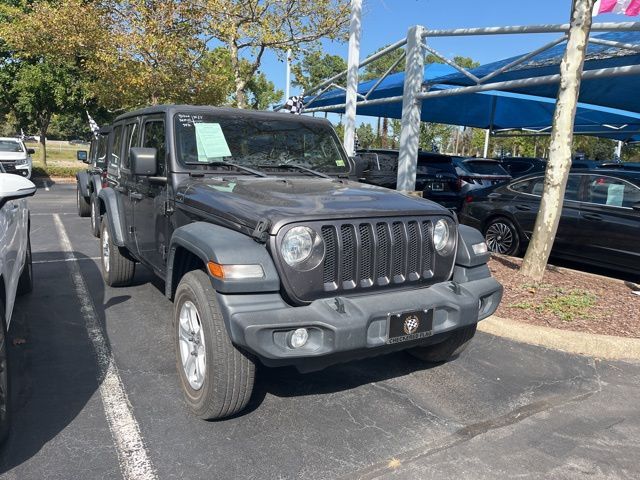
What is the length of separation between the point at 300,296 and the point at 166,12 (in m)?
12.1

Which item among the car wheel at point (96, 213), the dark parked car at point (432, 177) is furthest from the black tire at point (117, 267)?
the dark parked car at point (432, 177)

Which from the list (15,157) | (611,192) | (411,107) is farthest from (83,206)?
(611,192)

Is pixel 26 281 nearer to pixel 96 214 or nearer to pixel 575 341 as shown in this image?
pixel 96 214

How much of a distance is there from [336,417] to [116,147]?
413 centimetres

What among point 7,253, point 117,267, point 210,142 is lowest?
point 117,267

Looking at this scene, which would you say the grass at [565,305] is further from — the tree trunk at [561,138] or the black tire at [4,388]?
the black tire at [4,388]

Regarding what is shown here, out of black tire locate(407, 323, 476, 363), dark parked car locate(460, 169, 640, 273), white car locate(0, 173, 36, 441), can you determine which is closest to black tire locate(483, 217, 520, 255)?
dark parked car locate(460, 169, 640, 273)

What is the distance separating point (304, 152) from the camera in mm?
4613

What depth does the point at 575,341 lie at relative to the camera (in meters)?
4.50

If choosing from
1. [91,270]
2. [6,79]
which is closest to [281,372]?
[91,270]

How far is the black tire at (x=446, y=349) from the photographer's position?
3758mm

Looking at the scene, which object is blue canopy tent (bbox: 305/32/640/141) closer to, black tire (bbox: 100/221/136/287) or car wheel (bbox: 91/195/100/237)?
car wheel (bbox: 91/195/100/237)

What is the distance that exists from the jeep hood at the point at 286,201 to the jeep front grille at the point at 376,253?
3.3 inches

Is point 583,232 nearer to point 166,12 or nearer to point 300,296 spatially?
point 300,296
